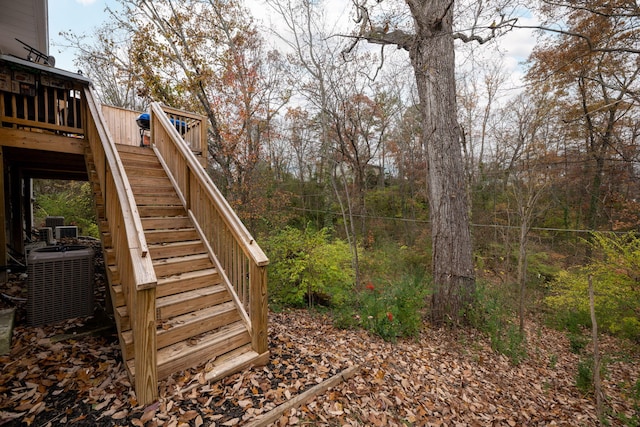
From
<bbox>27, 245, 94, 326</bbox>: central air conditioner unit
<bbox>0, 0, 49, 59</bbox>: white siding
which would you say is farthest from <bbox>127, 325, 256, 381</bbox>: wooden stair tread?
<bbox>0, 0, 49, 59</bbox>: white siding

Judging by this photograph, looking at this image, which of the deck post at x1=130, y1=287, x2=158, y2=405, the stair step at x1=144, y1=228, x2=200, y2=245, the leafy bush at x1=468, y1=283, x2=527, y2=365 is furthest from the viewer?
the leafy bush at x1=468, y1=283, x2=527, y2=365

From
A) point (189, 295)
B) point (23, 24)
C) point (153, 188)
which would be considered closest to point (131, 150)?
point (153, 188)

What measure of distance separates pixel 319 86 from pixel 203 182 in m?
5.87

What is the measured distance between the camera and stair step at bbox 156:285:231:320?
284 centimetres

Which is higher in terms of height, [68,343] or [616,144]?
[616,144]

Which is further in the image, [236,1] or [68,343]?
[236,1]

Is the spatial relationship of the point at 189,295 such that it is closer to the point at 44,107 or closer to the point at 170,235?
the point at 170,235

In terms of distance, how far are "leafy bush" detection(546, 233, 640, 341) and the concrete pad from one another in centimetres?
786

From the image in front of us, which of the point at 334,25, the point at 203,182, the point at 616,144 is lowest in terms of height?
the point at 203,182

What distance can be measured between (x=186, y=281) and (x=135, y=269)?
45.2 inches

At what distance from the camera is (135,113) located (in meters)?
7.02

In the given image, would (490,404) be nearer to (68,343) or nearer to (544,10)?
(68,343)

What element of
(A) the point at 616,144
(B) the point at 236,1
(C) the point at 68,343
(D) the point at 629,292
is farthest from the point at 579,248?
(B) the point at 236,1

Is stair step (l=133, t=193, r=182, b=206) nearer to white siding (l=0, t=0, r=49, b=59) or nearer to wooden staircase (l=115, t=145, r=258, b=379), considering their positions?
wooden staircase (l=115, t=145, r=258, b=379)
